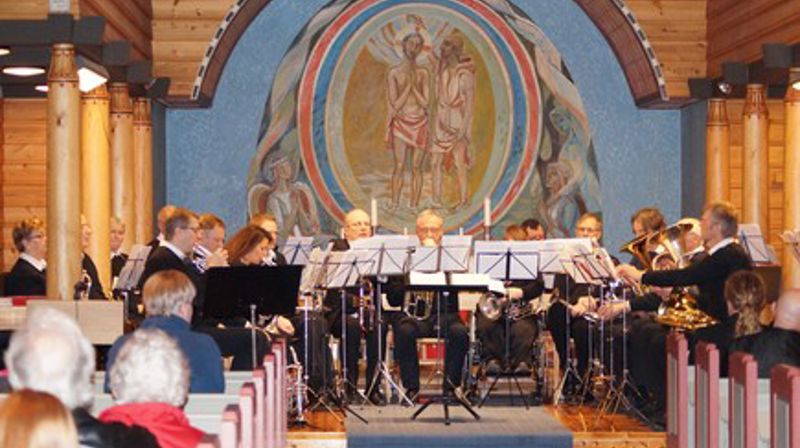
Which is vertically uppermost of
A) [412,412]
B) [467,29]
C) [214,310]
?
[467,29]

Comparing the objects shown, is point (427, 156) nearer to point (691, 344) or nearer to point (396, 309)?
point (396, 309)

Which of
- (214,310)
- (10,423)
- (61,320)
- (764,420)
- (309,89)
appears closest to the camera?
(10,423)

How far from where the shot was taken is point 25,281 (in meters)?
11.9

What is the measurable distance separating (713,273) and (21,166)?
26.8 ft

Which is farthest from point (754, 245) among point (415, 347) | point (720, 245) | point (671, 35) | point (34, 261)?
point (34, 261)

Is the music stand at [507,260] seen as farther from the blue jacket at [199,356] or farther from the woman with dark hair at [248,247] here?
the blue jacket at [199,356]

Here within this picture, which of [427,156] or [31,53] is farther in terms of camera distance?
[427,156]

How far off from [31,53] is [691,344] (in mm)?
6011

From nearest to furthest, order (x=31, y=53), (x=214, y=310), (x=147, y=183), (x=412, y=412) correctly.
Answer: (x=214, y=310) < (x=412, y=412) < (x=31, y=53) < (x=147, y=183)

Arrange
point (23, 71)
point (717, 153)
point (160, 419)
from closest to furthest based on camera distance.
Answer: point (160, 419) → point (23, 71) → point (717, 153)

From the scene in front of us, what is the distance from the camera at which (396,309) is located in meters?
13.4

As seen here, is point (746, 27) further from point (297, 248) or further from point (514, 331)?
point (297, 248)

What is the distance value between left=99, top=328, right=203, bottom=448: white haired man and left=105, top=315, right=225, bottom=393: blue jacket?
7.78ft

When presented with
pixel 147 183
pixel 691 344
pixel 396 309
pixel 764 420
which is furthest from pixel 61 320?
pixel 147 183
